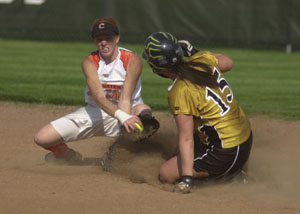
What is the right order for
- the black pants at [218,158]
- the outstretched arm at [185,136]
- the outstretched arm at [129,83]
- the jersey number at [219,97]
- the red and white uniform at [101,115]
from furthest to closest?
the red and white uniform at [101,115] < the outstretched arm at [129,83] < the black pants at [218,158] < the jersey number at [219,97] < the outstretched arm at [185,136]

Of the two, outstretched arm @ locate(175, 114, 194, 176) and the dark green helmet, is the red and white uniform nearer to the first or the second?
the dark green helmet

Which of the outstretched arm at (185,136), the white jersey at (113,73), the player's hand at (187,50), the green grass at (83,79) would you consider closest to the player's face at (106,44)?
the white jersey at (113,73)

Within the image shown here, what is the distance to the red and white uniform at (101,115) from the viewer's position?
20.4 ft

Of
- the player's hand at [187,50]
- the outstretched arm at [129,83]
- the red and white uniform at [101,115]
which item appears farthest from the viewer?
the red and white uniform at [101,115]

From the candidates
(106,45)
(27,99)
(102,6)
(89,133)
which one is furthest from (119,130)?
(102,6)

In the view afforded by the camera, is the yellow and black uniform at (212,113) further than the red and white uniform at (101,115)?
No

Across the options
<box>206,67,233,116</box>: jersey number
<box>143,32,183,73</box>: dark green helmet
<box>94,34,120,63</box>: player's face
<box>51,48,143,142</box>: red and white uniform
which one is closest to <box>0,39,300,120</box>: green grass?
<box>51,48,143,142</box>: red and white uniform

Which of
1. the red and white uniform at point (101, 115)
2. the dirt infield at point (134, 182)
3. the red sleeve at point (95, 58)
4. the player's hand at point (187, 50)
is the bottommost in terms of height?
the dirt infield at point (134, 182)

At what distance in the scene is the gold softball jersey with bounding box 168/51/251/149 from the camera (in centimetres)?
524

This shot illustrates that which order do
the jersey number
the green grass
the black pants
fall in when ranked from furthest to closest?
the green grass, the black pants, the jersey number

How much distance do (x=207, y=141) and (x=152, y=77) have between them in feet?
21.8

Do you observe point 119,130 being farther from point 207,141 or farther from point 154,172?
point 207,141

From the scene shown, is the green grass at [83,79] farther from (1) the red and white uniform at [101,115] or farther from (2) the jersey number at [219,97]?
(2) the jersey number at [219,97]

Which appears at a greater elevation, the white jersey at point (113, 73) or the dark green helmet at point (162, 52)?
the dark green helmet at point (162, 52)
